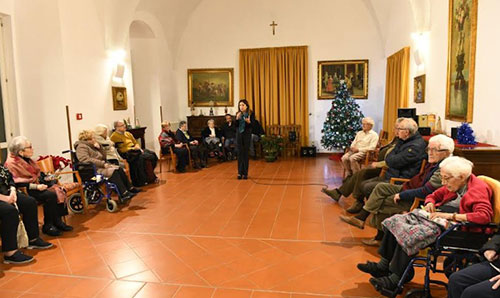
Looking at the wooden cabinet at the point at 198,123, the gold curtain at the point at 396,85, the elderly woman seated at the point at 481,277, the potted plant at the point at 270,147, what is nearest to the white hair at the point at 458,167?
the elderly woman seated at the point at 481,277

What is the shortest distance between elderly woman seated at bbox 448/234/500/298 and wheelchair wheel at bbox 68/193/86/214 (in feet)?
14.6

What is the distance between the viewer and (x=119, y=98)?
755cm

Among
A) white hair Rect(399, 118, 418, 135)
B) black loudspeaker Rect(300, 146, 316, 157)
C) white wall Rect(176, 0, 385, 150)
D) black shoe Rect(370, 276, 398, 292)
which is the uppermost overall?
white wall Rect(176, 0, 385, 150)

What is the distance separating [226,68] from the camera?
1039 centimetres

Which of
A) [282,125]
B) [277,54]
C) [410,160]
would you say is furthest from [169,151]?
[410,160]

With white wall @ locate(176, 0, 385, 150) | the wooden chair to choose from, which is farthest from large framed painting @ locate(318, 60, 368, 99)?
the wooden chair

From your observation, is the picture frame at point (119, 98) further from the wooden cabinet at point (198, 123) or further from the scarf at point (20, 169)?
the scarf at point (20, 169)

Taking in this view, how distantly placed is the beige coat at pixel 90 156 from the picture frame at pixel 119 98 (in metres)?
2.24

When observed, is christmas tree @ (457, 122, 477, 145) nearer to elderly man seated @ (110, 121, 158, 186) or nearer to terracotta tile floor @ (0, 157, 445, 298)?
terracotta tile floor @ (0, 157, 445, 298)

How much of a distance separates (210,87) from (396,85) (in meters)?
5.07

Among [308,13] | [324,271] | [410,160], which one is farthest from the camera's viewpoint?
[308,13]

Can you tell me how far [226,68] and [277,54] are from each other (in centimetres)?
150

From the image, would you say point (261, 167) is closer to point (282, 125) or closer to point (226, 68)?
point (282, 125)

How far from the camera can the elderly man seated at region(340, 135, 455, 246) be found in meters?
3.13
